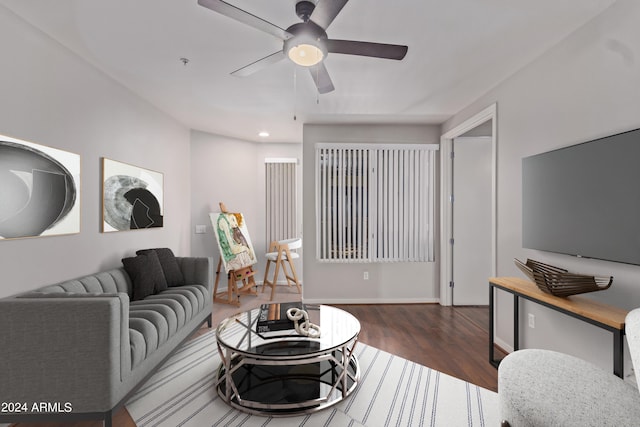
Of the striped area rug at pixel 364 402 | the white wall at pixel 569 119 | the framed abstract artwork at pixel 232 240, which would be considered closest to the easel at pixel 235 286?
the framed abstract artwork at pixel 232 240

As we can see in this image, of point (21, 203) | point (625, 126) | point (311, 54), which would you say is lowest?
point (21, 203)

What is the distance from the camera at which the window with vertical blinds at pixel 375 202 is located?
4.42 m

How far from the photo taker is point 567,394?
131 cm

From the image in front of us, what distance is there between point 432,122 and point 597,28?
2373 mm

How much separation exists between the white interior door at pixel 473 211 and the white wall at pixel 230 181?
2712 millimetres

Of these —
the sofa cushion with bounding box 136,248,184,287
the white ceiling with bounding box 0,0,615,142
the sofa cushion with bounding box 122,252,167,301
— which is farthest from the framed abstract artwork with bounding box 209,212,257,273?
the white ceiling with bounding box 0,0,615,142

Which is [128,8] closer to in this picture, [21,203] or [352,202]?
[21,203]

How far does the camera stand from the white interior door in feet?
14.2

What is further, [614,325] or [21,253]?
[21,253]

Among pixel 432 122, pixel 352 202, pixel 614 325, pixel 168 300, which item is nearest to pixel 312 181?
pixel 352 202

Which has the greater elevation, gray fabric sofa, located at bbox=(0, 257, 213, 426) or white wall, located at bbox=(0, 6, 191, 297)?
white wall, located at bbox=(0, 6, 191, 297)

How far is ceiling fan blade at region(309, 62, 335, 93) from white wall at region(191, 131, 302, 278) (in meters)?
3.22

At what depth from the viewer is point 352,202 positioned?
4.43m

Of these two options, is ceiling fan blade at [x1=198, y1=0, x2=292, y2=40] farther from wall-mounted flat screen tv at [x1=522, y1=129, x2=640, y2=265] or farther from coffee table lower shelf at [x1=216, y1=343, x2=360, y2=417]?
wall-mounted flat screen tv at [x1=522, y1=129, x2=640, y2=265]
